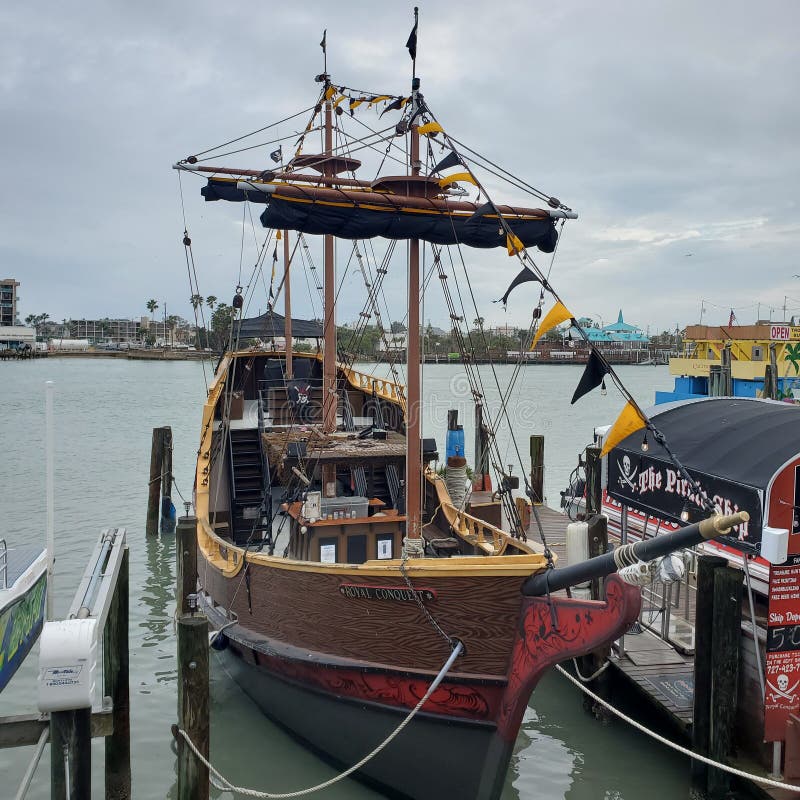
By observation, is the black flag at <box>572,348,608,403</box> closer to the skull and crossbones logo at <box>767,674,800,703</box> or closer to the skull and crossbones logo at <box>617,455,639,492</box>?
the skull and crossbones logo at <box>767,674,800,703</box>

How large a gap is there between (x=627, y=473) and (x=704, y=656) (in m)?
3.38

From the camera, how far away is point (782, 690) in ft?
26.1

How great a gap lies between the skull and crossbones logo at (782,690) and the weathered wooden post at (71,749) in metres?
6.76

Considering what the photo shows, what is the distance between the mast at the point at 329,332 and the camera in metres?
13.9

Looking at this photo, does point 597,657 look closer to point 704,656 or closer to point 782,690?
point 704,656

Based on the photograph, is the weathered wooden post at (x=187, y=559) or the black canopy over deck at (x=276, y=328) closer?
the weathered wooden post at (x=187, y=559)

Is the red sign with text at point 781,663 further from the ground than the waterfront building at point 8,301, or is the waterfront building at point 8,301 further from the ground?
the waterfront building at point 8,301

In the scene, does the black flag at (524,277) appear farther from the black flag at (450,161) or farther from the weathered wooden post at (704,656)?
the weathered wooden post at (704,656)

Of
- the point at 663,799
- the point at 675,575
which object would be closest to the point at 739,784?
the point at 663,799

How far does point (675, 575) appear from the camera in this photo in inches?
254

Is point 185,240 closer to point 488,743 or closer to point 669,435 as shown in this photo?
point 669,435

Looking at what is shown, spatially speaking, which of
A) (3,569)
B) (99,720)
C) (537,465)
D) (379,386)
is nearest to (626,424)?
(99,720)

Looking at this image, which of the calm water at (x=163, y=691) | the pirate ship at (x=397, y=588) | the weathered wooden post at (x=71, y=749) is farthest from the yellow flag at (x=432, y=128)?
the calm water at (x=163, y=691)

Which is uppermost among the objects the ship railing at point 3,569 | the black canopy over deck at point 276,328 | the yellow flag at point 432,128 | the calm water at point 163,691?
the yellow flag at point 432,128
